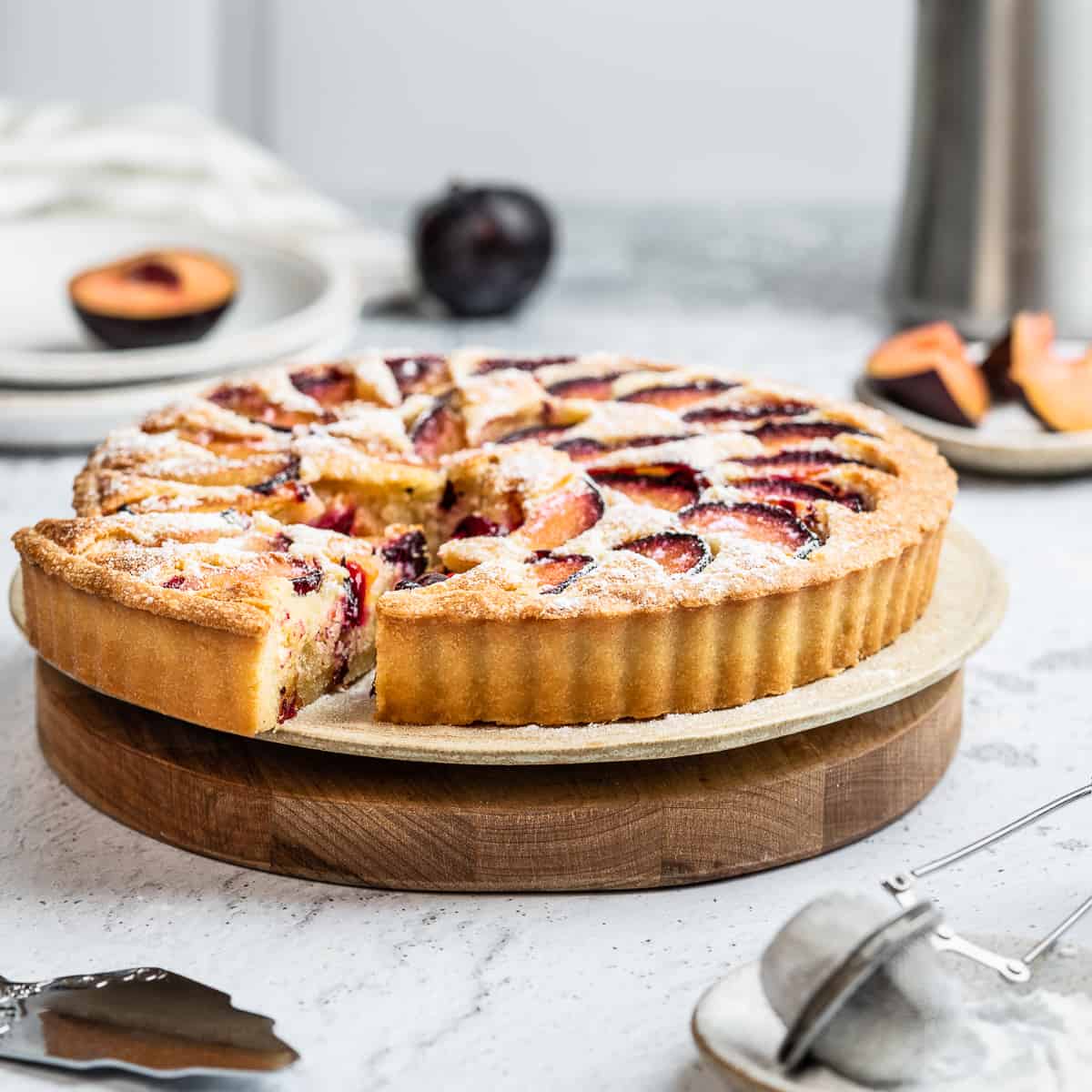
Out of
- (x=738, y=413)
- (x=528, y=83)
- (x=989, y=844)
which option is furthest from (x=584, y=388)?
(x=528, y=83)

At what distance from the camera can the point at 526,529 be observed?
7.55ft

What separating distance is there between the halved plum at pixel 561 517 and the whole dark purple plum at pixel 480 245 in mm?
2325

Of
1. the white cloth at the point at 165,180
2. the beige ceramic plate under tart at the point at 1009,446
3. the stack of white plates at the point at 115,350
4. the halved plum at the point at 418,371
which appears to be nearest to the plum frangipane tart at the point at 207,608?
the halved plum at the point at 418,371

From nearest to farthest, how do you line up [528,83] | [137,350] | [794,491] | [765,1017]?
[765,1017] → [794,491] → [137,350] → [528,83]

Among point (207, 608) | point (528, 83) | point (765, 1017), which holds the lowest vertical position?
point (765, 1017)

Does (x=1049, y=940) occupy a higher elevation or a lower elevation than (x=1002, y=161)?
lower

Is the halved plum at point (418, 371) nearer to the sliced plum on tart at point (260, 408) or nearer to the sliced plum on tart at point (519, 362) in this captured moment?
the sliced plum on tart at point (519, 362)

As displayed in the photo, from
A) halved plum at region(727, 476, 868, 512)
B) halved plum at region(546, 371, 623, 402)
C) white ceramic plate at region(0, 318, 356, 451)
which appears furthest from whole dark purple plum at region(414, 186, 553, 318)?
halved plum at region(727, 476, 868, 512)

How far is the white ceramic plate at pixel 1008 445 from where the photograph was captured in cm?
344

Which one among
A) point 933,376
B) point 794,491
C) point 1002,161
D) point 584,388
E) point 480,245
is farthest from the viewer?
point 480,245

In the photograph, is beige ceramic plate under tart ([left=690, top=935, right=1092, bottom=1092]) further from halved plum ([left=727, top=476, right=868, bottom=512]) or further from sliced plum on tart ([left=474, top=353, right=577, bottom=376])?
sliced plum on tart ([left=474, top=353, right=577, bottom=376])

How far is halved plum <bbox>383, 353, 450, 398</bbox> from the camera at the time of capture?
2947 millimetres

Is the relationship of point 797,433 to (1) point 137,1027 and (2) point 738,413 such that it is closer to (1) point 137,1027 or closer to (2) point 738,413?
(2) point 738,413

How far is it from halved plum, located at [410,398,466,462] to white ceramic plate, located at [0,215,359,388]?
989 mm
